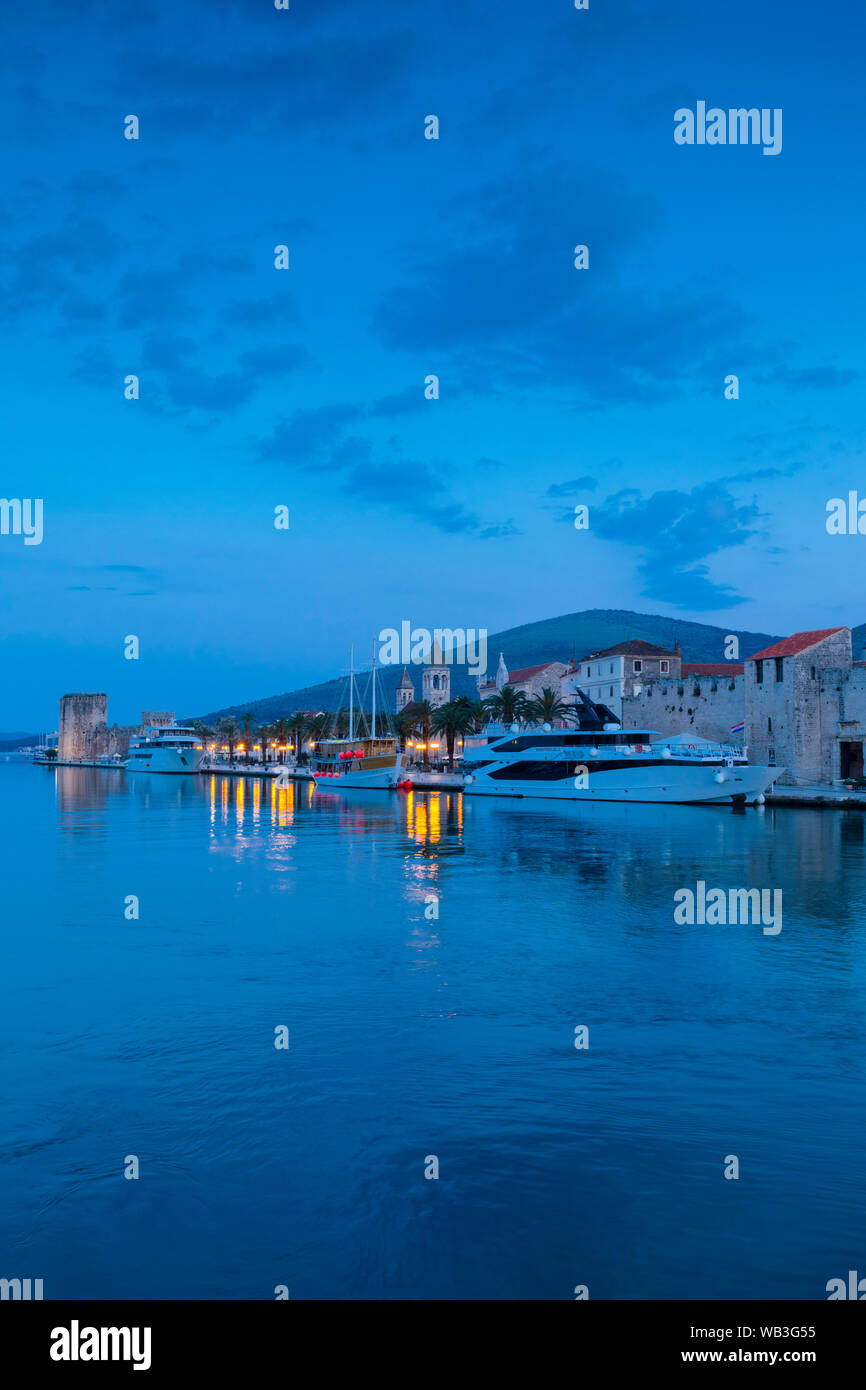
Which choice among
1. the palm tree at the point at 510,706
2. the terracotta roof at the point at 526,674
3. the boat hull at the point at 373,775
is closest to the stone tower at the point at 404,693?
the terracotta roof at the point at 526,674

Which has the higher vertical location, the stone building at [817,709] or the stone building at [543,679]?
the stone building at [543,679]

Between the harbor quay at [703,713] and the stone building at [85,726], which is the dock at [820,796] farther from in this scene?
the stone building at [85,726]

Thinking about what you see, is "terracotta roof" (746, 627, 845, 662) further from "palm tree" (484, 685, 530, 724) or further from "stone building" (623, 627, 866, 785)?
"palm tree" (484, 685, 530, 724)

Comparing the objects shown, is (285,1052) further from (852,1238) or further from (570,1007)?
(852,1238)

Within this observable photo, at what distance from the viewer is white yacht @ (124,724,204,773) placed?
105875 millimetres

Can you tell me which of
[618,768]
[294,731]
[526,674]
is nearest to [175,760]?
[294,731]

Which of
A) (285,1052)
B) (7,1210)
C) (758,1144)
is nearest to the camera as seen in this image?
(7,1210)

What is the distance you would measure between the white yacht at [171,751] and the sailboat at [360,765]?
103ft

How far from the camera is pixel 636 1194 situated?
21.8ft

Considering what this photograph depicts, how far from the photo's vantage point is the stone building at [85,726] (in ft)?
594

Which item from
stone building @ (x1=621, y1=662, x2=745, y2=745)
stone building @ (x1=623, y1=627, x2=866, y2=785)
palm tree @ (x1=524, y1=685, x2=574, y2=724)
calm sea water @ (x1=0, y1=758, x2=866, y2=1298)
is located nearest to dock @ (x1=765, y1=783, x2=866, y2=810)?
stone building @ (x1=623, y1=627, x2=866, y2=785)
